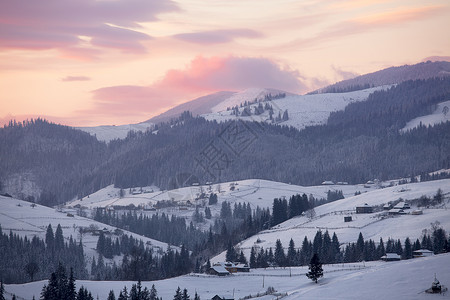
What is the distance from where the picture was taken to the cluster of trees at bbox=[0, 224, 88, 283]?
13188 cm

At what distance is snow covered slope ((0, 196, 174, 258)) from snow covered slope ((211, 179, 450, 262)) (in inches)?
1481

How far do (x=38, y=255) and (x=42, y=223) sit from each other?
104 feet

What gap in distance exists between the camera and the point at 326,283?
85438 mm

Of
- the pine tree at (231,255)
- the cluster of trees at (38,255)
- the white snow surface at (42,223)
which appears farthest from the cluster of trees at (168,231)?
the pine tree at (231,255)

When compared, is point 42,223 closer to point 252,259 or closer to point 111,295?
point 252,259

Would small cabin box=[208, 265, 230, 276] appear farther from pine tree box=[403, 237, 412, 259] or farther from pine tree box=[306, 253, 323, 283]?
pine tree box=[403, 237, 412, 259]

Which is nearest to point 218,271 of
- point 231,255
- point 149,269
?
point 231,255

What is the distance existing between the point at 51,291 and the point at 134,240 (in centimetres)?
8211

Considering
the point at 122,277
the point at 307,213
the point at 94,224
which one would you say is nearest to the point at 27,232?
the point at 94,224

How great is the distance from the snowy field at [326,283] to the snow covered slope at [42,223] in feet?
208

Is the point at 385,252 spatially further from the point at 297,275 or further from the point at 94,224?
the point at 94,224

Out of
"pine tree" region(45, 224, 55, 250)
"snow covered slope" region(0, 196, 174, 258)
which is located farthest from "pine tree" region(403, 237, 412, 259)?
"pine tree" region(45, 224, 55, 250)

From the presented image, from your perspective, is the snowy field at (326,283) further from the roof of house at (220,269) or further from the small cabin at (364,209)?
the small cabin at (364,209)

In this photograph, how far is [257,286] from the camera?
309 feet
